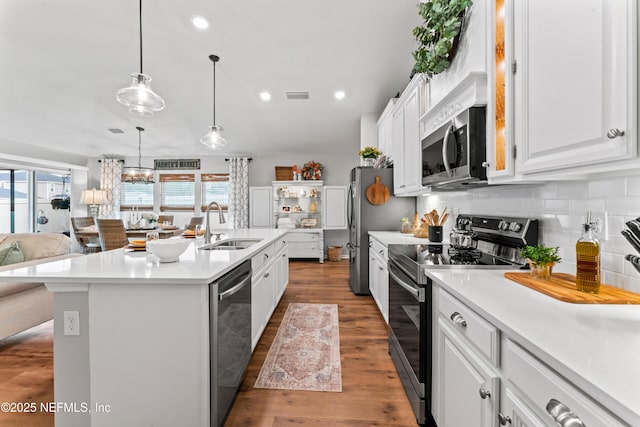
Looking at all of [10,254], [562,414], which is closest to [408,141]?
[562,414]

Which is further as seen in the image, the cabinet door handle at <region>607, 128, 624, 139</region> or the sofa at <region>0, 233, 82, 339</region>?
the sofa at <region>0, 233, 82, 339</region>

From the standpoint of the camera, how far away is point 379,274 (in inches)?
123

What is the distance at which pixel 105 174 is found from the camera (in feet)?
23.8

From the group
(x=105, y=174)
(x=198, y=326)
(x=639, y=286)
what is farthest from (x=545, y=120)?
(x=105, y=174)

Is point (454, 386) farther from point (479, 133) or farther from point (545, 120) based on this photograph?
point (479, 133)

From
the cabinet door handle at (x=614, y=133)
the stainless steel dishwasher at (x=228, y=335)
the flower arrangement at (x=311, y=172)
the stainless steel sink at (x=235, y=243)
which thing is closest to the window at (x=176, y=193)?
the flower arrangement at (x=311, y=172)

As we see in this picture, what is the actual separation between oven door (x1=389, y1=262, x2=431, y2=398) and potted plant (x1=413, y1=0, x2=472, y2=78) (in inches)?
57.3

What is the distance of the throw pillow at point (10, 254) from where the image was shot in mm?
2727

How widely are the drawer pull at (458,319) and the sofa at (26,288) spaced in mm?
3177

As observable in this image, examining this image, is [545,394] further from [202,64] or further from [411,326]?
[202,64]

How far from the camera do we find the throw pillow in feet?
8.95

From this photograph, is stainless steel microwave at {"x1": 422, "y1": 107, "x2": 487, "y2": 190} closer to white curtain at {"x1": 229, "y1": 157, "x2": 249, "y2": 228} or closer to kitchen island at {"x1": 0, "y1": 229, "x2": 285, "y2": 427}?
kitchen island at {"x1": 0, "y1": 229, "x2": 285, "y2": 427}

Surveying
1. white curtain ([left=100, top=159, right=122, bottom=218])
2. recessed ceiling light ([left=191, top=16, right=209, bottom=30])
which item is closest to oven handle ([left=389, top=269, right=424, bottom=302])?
recessed ceiling light ([left=191, top=16, right=209, bottom=30])

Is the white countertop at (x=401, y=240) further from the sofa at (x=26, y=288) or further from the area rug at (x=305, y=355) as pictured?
the sofa at (x=26, y=288)
